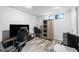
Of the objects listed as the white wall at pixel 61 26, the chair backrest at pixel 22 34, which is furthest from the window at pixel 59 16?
the chair backrest at pixel 22 34

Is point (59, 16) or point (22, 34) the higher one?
point (59, 16)

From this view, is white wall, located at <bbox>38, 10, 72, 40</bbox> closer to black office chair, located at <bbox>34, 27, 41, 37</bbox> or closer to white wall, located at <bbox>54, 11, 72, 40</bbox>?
white wall, located at <bbox>54, 11, 72, 40</bbox>

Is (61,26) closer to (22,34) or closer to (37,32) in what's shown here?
(37,32)

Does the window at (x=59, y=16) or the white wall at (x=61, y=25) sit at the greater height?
the window at (x=59, y=16)

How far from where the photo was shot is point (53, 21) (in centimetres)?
170

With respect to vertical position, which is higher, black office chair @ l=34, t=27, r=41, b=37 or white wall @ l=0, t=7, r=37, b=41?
white wall @ l=0, t=7, r=37, b=41

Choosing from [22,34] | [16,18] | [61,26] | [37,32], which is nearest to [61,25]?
[61,26]

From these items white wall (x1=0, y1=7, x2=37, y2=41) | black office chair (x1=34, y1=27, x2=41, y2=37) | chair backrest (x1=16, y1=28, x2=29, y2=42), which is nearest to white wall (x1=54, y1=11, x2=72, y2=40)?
black office chair (x1=34, y1=27, x2=41, y2=37)

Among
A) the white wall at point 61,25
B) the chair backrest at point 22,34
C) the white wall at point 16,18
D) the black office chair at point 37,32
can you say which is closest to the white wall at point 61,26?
the white wall at point 61,25

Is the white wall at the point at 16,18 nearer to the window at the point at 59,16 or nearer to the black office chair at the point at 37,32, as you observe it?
the black office chair at the point at 37,32

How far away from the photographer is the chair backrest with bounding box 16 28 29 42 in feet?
5.50

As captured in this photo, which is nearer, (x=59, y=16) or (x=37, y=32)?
(x=59, y=16)

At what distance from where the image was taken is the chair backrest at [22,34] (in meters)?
1.68

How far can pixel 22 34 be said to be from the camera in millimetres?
1729
